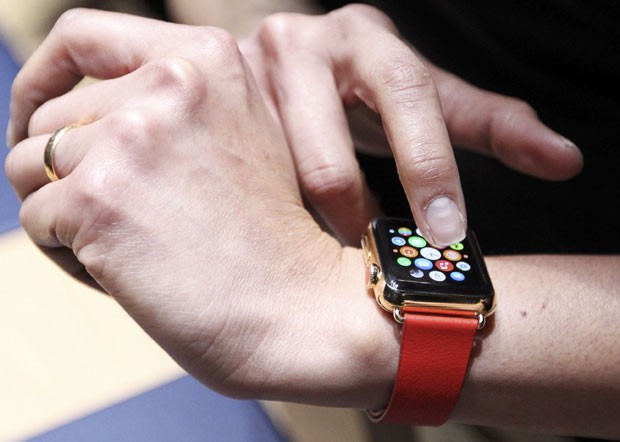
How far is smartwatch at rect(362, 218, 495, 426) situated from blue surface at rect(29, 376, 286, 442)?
265mm

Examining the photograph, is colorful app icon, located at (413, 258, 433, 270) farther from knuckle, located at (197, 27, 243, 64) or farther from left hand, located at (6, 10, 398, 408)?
knuckle, located at (197, 27, 243, 64)

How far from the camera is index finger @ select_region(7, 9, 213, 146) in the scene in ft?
2.31

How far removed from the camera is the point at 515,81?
0.86 metres

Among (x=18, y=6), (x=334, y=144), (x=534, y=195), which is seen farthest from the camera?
(x=18, y=6)

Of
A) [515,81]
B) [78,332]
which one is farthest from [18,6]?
[515,81]

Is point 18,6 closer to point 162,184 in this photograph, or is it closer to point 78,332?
point 78,332

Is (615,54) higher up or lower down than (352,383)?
higher up

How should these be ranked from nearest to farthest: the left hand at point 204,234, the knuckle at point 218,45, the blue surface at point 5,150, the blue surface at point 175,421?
the left hand at point 204,234
the knuckle at point 218,45
the blue surface at point 175,421
the blue surface at point 5,150

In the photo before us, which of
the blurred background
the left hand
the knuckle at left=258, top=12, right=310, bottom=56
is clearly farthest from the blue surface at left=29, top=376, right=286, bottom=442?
the knuckle at left=258, top=12, right=310, bottom=56

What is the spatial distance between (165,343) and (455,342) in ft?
0.81

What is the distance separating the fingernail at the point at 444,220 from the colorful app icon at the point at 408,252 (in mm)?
32

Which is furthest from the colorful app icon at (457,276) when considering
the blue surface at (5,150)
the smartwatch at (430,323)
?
the blue surface at (5,150)

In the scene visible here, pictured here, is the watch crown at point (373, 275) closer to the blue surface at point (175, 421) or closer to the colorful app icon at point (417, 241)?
the colorful app icon at point (417, 241)

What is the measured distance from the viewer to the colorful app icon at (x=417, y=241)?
65 centimetres
